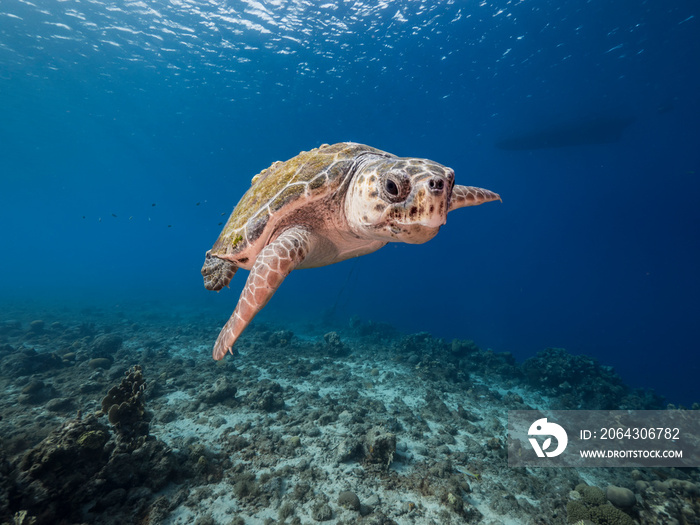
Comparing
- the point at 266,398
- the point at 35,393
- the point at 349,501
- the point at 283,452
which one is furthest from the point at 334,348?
the point at 35,393

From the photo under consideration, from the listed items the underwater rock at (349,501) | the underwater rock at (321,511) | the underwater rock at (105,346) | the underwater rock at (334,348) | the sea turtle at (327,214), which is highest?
the sea turtle at (327,214)

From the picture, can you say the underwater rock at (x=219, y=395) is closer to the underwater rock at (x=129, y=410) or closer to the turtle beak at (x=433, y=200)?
the underwater rock at (x=129, y=410)

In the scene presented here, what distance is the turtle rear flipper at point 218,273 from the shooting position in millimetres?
4379

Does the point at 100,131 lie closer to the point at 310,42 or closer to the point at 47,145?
the point at 47,145

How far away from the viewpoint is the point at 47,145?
1438 inches

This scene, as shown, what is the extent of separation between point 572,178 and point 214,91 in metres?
56.3

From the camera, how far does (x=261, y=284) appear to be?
300 cm

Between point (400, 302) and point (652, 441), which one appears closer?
point (652, 441)

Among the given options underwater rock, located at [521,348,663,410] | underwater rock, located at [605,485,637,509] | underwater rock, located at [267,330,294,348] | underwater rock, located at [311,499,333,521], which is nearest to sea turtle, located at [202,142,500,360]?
underwater rock, located at [311,499,333,521]

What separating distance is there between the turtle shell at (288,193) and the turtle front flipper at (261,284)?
514mm

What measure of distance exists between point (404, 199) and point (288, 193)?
174 cm

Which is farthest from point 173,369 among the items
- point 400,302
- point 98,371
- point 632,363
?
point 632,363

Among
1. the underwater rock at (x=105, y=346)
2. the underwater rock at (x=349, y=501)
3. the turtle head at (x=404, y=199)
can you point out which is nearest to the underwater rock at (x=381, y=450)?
the underwater rock at (x=349, y=501)

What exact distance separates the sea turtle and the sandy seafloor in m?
1.94
